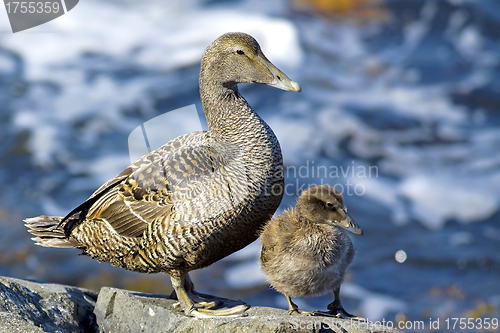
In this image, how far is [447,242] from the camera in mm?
9859

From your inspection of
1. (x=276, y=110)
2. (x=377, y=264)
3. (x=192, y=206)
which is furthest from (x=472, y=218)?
(x=192, y=206)

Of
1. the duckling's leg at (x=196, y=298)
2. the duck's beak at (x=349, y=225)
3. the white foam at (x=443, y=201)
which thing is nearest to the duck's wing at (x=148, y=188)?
the duckling's leg at (x=196, y=298)

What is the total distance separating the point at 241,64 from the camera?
529 centimetres

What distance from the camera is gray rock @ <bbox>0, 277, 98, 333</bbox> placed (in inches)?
162

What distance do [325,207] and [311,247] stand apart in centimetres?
37

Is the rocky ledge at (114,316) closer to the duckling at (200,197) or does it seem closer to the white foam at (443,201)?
the duckling at (200,197)

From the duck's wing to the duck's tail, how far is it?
0.11 meters

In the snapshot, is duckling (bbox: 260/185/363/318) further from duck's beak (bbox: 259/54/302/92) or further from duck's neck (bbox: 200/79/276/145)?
duck's beak (bbox: 259/54/302/92)

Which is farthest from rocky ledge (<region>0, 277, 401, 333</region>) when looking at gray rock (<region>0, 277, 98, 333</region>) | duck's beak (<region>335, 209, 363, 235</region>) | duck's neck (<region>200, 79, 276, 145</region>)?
duck's neck (<region>200, 79, 276, 145</region>)

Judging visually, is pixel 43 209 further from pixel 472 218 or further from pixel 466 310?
pixel 472 218

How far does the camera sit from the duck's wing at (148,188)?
4906 mm

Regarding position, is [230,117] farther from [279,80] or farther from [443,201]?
[443,201]

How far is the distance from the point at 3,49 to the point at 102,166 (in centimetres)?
608

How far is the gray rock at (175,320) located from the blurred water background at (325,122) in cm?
326
